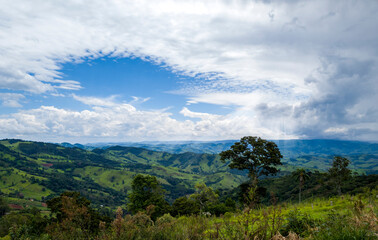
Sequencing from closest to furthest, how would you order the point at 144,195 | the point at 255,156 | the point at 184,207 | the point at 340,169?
the point at 255,156
the point at 144,195
the point at 184,207
the point at 340,169

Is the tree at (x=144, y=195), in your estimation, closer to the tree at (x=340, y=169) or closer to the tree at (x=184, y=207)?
the tree at (x=184, y=207)

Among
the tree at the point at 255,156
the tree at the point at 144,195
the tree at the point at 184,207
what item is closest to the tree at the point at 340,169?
the tree at the point at 255,156

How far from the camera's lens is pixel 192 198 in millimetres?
56219

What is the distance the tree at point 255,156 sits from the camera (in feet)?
104

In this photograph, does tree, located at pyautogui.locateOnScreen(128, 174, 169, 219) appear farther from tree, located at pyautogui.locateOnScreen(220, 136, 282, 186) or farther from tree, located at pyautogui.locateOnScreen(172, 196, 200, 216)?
tree, located at pyautogui.locateOnScreen(220, 136, 282, 186)

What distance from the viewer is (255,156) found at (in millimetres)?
31906

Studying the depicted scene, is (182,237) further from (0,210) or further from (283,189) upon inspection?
(0,210)

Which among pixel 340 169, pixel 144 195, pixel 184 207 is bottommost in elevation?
pixel 184 207

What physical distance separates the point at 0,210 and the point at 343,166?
19178 cm

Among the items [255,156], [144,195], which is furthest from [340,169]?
[144,195]

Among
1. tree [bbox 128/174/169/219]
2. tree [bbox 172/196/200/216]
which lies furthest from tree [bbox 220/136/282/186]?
tree [bbox 172/196/200/216]

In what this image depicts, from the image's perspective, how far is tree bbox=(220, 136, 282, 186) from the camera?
31828 mm

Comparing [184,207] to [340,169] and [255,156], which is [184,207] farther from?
[340,169]

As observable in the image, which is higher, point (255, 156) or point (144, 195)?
point (255, 156)
